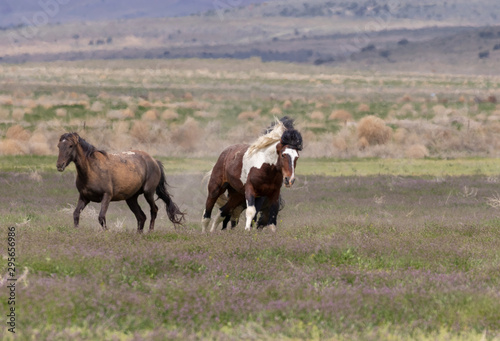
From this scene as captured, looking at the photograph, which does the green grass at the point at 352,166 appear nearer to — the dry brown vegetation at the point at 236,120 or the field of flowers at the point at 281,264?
the field of flowers at the point at 281,264

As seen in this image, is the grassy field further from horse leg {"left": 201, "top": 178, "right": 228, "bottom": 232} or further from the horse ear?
horse leg {"left": 201, "top": 178, "right": 228, "bottom": 232}

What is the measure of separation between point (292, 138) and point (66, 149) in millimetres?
3743

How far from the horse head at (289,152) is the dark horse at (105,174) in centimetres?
284

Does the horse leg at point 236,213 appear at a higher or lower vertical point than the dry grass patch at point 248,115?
higher

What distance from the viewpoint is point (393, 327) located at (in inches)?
332

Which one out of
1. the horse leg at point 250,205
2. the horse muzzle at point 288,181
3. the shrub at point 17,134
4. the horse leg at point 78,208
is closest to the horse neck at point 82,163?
the horse leg at point 78,208

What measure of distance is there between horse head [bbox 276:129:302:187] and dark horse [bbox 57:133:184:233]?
284 centimetres

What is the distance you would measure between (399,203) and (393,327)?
14.3 m

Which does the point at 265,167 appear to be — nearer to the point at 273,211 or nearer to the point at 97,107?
the point at 273,211

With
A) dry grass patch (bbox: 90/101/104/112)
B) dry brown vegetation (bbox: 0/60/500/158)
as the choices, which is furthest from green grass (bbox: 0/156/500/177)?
dry grass patch (bbox: 90/101/104/112)

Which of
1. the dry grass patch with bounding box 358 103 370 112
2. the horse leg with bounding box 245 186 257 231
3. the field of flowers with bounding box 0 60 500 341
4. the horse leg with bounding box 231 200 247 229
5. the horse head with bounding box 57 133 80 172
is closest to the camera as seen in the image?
the field of flowers with bounding box 0 60 500 341

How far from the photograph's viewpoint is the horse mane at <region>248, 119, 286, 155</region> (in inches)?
566

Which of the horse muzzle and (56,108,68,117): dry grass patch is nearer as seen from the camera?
the horse muzzle

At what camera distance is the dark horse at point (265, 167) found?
45.0 ft
